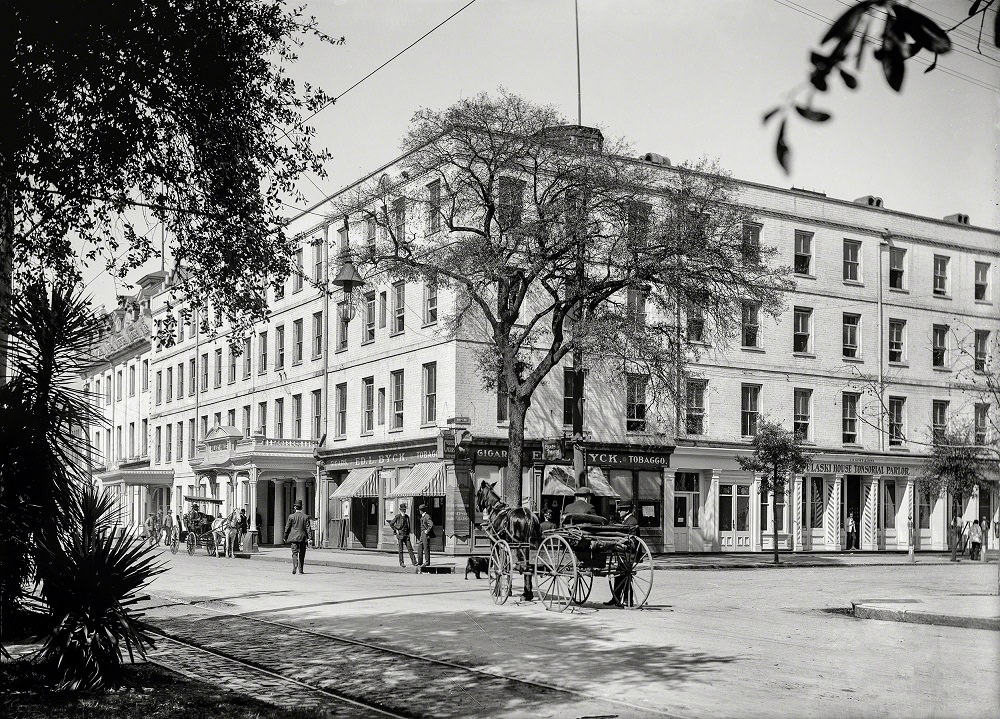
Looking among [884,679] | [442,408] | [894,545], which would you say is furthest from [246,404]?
[884,679]

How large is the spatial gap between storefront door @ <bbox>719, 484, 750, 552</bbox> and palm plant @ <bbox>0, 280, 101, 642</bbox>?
3920cm

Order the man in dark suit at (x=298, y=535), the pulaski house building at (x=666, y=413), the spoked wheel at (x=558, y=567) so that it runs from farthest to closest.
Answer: the pulaski house building at (x=666, y=413) < the man in dark suit at (x=298, y=535) < the spoked wheel at (x=558, y=567)

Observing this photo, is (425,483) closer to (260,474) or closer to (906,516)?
(260,474)

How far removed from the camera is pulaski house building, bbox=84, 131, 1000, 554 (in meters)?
39.6

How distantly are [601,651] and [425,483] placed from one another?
89.8 feet

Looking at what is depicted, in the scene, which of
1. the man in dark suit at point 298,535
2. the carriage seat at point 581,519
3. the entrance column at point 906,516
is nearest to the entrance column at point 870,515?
the entrance column at point 906,516

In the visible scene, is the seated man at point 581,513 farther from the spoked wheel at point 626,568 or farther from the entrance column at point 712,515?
the entrance column at point 712,515

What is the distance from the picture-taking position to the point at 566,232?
3244 centimetres

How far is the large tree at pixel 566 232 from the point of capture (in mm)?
31812

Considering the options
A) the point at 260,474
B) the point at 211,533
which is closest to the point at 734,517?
the point at 260,474

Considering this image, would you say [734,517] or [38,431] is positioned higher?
[38,431]

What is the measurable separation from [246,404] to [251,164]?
45284 millimetres

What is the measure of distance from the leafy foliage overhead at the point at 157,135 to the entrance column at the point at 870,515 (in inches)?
1573

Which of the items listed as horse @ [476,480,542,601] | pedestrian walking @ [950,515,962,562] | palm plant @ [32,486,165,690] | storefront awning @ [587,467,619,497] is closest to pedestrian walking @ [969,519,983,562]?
pedestrian walking @ [950,515,962,562]
